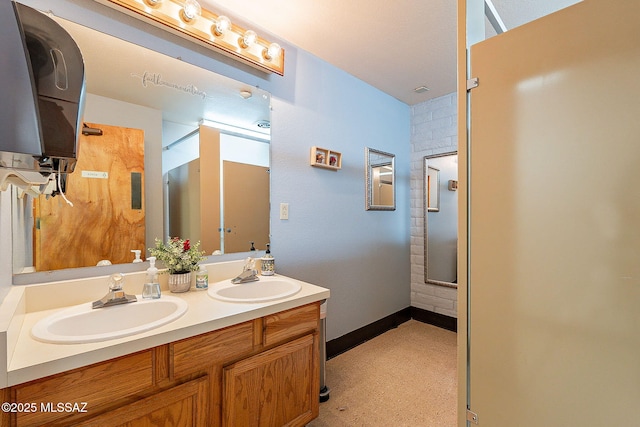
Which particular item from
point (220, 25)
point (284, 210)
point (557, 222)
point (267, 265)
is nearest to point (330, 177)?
point (284, 210)

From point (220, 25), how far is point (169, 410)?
180 cm

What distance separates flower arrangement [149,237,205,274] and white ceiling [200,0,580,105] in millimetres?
1339

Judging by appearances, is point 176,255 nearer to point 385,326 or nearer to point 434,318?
point 385,326

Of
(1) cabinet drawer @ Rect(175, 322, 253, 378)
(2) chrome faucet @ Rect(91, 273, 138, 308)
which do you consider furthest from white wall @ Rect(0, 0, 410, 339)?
(2) chrome faucet @ Rect(91, 273, 138, 308)

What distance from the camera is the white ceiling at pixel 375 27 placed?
1561mm

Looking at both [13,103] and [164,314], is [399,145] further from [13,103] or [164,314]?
[13,103]

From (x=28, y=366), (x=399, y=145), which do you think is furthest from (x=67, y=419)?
(x=399, y=145)

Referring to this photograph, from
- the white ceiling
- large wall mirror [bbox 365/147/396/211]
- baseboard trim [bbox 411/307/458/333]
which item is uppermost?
the white ceiling

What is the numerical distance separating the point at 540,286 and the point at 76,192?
6.08ft

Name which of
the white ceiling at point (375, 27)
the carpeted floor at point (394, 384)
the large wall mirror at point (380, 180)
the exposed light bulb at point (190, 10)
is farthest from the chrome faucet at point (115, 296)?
the large wall mirror at point (380, 180)

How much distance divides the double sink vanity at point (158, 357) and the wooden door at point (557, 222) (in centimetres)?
79

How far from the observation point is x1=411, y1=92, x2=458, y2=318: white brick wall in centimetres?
277

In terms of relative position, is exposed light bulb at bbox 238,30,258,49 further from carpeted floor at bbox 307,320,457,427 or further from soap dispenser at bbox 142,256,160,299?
carpeted floor at bbox 307,320,457,427

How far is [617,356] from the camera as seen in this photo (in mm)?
738
